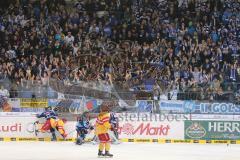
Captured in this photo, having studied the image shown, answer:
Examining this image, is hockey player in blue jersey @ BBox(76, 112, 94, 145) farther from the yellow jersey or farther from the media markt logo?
the media markt logo

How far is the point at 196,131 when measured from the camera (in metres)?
22.7

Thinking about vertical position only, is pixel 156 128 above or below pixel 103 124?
below

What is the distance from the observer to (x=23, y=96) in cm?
2183

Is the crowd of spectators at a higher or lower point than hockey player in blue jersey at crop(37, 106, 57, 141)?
→ higher

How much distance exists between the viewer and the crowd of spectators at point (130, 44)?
22000 millimetres

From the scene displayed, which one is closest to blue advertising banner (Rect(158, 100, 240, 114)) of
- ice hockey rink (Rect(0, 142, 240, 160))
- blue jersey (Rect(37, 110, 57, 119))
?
ice hockey rink (Rect(0, 142, 240, 160))

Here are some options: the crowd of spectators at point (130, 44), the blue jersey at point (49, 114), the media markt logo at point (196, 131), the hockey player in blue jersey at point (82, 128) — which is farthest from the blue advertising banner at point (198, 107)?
the blue jersey at point (49, 114)

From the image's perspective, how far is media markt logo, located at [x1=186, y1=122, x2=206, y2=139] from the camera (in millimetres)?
22594

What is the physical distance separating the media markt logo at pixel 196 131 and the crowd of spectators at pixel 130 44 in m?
1.58

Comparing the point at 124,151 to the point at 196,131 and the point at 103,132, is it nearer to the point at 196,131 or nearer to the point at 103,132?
the point at 103,132

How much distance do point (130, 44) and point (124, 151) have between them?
7.46m

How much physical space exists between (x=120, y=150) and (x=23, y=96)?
14.3 feet

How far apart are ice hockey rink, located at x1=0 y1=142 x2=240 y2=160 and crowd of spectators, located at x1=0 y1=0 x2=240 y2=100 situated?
1.85 meters

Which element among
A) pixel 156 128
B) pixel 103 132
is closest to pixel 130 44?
pixel 156 128
